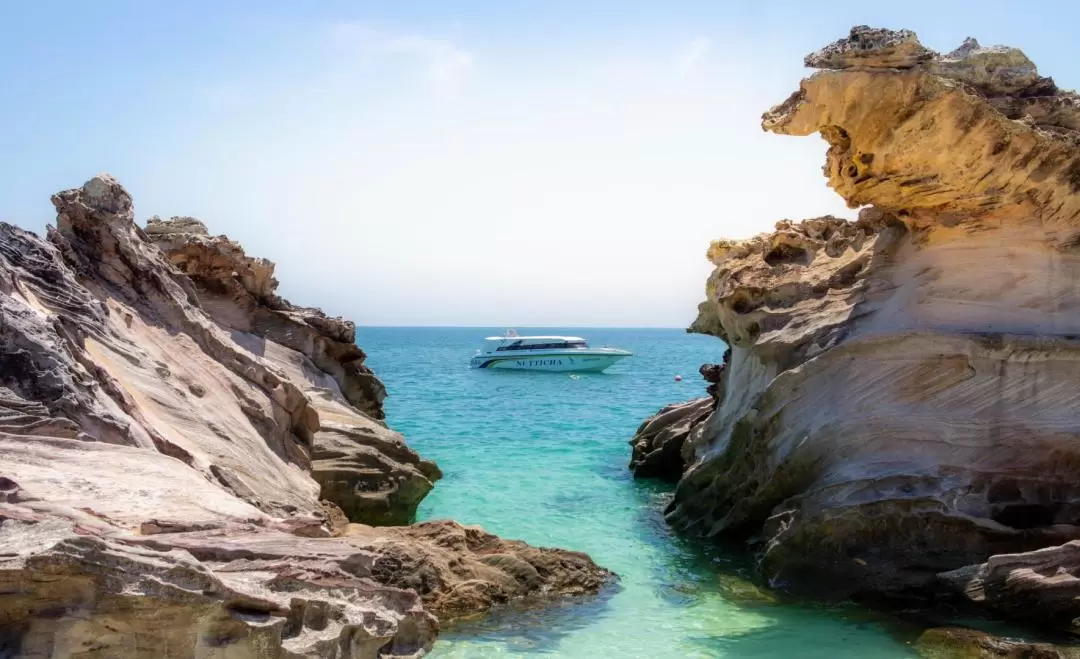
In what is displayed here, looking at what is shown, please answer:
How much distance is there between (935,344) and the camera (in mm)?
9047

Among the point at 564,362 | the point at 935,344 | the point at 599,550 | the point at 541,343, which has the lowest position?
the point at 599,550

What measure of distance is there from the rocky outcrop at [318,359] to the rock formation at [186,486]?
0.11 ft

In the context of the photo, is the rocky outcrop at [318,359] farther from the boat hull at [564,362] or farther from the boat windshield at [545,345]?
the boat windshield at [545,345]

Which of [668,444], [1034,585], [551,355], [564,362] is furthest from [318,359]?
[551,355]

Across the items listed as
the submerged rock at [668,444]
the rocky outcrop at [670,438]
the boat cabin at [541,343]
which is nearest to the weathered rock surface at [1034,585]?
the rocky outcrop at [670,438]

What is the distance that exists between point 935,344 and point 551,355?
3854 centimetres

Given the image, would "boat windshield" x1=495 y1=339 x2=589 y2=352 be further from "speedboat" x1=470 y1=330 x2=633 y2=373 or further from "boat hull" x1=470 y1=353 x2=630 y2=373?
"boat hull" x1=470 y1=353 x2=630 y2=373

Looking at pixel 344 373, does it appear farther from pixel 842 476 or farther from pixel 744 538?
pixel 842 476

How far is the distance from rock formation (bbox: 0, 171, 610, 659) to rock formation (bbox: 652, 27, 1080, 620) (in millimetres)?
2546

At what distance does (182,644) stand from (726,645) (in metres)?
4.91

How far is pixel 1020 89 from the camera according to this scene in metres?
9.12

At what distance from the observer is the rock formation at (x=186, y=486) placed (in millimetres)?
3869

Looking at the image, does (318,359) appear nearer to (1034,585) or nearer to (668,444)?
(668,444)

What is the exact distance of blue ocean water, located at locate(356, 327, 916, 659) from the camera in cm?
746
